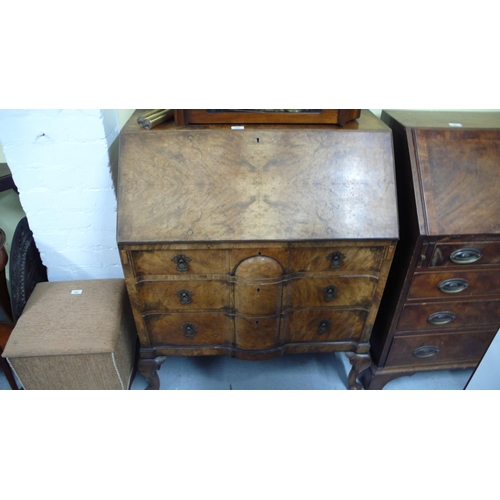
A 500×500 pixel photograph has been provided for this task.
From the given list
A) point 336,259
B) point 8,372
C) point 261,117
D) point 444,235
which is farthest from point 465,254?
point 8,372

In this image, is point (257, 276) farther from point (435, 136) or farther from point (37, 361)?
point (37, 361)

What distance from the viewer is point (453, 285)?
1431 mm

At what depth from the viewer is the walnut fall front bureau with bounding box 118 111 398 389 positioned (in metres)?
1.22

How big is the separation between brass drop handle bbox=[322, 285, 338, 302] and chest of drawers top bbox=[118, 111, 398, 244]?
24 centimetres

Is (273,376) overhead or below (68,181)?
below

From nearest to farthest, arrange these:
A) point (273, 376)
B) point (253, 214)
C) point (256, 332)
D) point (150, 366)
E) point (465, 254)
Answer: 1. point (253, 214)
2. point (465, 254)
3. point (256, 332)
4. point (150, 366)
5. point (273, 376)

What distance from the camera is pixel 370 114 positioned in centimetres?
148

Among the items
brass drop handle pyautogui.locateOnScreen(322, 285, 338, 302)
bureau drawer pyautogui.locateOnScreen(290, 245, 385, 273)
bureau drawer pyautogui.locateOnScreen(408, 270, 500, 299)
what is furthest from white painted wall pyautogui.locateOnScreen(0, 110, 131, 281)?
bureau drawer pyautogui.locateOnScreen(408, 270, 500, 299)

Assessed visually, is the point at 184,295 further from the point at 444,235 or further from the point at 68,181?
the point at 444,235

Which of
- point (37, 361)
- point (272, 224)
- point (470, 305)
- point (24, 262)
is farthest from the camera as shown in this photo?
point (24, 262)

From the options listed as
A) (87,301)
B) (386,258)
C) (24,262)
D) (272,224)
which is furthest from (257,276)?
(24,262)

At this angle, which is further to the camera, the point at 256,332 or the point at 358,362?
the point at 358,362

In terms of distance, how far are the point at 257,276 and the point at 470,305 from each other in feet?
3.06

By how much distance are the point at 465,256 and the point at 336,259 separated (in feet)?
1.60
